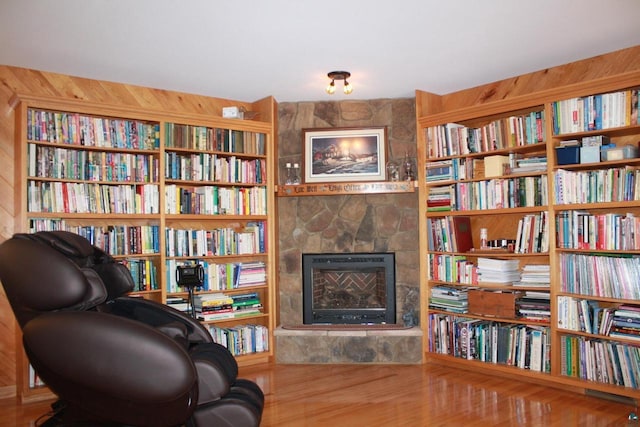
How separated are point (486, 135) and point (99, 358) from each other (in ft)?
11.3

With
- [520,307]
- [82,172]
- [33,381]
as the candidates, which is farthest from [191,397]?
[520,307]

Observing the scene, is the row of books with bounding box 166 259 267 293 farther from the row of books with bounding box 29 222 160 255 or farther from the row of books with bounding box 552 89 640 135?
the row of books with bounding box 552 89 640 135

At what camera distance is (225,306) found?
15.1ft

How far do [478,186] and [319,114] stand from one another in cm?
165

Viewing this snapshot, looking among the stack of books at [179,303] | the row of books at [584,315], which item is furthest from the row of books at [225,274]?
the row of books at [584,315]

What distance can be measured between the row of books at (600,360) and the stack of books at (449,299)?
84 centimetres

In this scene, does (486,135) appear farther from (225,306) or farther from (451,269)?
(225,306)

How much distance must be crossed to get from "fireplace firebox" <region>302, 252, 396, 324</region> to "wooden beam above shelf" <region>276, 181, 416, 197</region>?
0.61 metres

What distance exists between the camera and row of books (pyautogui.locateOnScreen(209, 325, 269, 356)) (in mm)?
4508

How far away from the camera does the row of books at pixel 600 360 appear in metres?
3.45

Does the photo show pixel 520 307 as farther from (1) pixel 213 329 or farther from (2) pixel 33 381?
(2) pixel 33 381

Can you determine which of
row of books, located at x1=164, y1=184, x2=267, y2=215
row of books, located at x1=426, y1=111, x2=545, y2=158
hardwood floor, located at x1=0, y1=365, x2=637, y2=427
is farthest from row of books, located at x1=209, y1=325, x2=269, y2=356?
row of books, located at x1=426, y1=111, x2=545, y2=158

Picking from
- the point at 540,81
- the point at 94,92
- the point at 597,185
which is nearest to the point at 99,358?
the point at 94,92

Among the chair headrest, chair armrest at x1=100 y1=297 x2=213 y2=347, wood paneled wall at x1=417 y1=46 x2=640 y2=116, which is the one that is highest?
wood paneled wall at x1=417 y1=46 x2=640 y2=116
